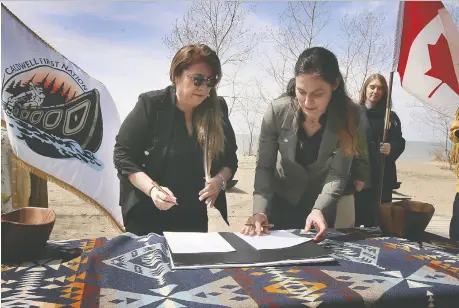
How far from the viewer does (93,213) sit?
19.8 ft

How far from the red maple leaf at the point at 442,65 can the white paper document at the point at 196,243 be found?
1.58m

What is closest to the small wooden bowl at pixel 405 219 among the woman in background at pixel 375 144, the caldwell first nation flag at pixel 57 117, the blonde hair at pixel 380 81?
the woman in background at pixel 375 144

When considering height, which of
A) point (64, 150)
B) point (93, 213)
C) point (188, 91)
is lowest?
point (93, 213)

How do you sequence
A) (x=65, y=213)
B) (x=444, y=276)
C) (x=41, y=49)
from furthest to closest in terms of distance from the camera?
(x=65, y=213) < (x=41, y=49) < (x=444, y=276)

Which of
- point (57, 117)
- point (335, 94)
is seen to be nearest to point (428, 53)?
point (335, 94)

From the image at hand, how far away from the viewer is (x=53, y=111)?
2564 mm

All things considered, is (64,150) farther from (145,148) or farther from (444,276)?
(444,276)

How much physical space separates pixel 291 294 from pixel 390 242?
631 millimetres

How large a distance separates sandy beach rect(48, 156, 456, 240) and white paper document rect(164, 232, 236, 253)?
182 cm

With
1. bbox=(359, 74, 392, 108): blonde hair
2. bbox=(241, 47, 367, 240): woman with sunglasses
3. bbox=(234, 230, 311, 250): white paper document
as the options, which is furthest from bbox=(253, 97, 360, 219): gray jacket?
bbox=(359, 74, 392, 108): blonde hair

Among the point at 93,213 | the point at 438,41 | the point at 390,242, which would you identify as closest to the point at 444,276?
the point at 390,242

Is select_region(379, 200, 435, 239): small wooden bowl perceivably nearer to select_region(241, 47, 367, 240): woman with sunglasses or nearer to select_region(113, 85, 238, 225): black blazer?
select_region(241, 47, 367, 240): woman with sunglasses

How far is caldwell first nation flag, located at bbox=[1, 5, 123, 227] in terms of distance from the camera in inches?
95.3

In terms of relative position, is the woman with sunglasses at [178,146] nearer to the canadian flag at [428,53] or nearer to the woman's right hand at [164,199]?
the woman's right hand at [164,199]
